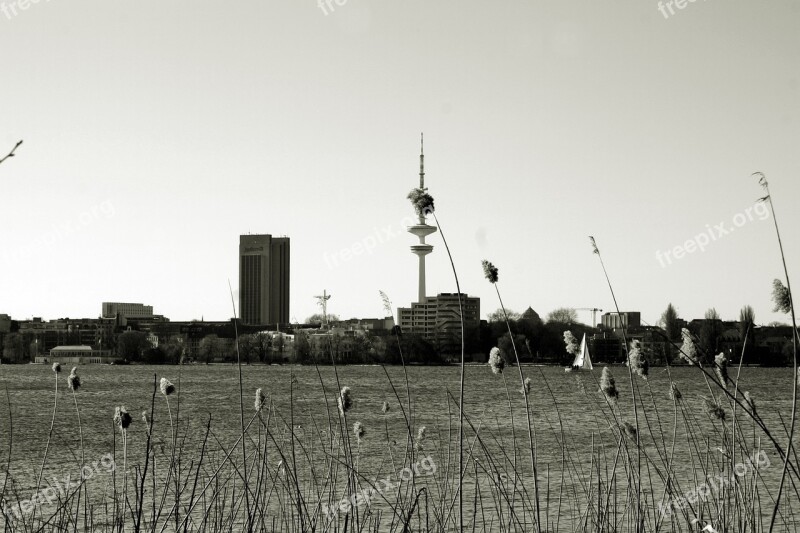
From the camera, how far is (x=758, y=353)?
147m

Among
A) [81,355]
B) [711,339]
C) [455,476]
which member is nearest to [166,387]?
[455,476]

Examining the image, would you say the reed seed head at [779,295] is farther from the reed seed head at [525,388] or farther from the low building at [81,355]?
the low building at [81,355]

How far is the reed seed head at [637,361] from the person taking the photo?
6.48 m

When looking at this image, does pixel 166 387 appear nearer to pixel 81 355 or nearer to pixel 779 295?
pixel 779 295

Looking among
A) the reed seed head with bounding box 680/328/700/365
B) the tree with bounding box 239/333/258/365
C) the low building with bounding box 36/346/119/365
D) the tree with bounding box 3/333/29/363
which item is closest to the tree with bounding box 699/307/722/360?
the reed seed head with bounding box 680/328/700/365

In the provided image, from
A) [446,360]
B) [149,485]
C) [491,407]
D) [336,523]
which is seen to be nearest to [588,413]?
[491,407]

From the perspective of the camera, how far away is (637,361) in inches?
258

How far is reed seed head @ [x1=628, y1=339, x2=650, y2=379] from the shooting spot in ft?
21.2

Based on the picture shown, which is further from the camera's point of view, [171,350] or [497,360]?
[171,350]

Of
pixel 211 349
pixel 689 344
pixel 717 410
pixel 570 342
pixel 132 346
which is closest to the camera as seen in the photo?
pixel 689 344

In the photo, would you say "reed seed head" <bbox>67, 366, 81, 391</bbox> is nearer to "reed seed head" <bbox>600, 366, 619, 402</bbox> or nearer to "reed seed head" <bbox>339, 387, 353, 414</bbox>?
"reed seed head" <bbox>339, 387, 353, 414</bbox>

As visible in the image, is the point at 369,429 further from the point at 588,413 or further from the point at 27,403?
the point at 27,403

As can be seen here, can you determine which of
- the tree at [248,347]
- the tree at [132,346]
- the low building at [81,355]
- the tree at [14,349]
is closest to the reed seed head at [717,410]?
the tree at [248,347]

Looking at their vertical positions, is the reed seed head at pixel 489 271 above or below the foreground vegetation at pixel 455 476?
above
